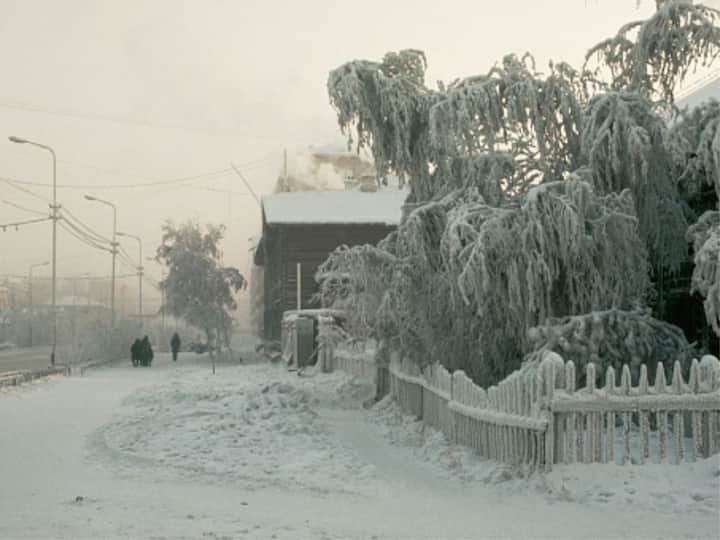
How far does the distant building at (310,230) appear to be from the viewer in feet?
128

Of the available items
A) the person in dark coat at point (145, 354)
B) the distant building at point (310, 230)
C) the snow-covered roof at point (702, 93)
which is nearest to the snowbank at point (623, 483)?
the snow-covered roof at point (702, 93)

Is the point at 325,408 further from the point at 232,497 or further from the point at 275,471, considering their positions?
the point at 232,497

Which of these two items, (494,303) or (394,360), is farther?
(394,360)

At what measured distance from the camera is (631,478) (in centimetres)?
829

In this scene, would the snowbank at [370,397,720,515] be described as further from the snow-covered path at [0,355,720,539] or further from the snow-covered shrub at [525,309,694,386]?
the snow-covered shrub at [525,309,694,386]

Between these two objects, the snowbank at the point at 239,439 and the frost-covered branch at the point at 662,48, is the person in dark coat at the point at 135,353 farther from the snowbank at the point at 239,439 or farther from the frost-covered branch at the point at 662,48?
the frost-covered branch at the point at 662,48

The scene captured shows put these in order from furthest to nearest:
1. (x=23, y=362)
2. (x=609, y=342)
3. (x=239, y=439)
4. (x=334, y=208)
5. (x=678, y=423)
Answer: (x=23, y=362)
(x=334, y=208)
(x=239, y=439)
(x=609, y=342)
(x=678, y=423)

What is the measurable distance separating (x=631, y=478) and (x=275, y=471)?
12.6 ft

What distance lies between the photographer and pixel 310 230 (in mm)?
39906

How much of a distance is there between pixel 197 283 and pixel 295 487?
39.8 metres

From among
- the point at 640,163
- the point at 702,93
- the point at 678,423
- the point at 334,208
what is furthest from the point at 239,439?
the point at 334,208

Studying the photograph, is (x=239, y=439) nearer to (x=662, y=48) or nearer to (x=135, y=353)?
(x=662, y=48)

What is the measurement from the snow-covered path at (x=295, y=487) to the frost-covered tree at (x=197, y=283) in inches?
1323

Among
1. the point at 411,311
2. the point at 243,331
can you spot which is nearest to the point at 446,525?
the point at 411,311
